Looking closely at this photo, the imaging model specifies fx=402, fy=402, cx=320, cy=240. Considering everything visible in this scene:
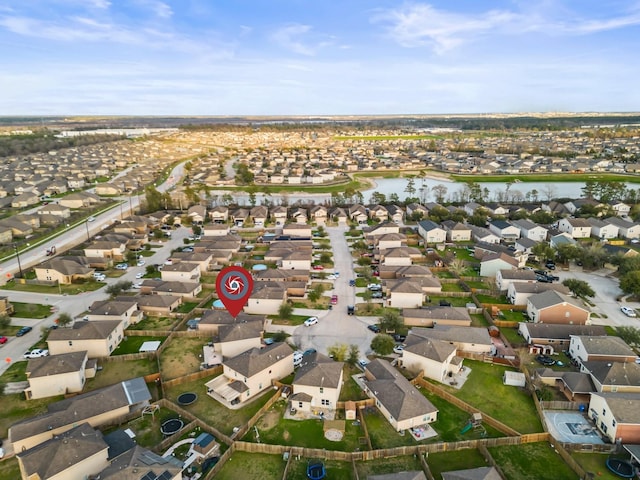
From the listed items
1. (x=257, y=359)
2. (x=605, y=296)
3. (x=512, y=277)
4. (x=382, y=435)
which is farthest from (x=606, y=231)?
(x=257, y=359)

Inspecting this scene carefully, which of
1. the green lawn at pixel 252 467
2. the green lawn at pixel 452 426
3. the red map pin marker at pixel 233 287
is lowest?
the green lawn at pixel 452 426

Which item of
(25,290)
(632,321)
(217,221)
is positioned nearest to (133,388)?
(25,290)

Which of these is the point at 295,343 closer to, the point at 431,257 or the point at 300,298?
the point at 300,298

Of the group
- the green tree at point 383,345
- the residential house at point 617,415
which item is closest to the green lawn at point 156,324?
the green tree at point 383,345

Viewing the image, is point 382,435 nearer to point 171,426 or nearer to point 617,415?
point 171,426

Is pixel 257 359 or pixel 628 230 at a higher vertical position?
pixel 628 230

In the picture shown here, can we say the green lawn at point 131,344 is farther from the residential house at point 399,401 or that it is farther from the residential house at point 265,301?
the residential house at point 399,401
